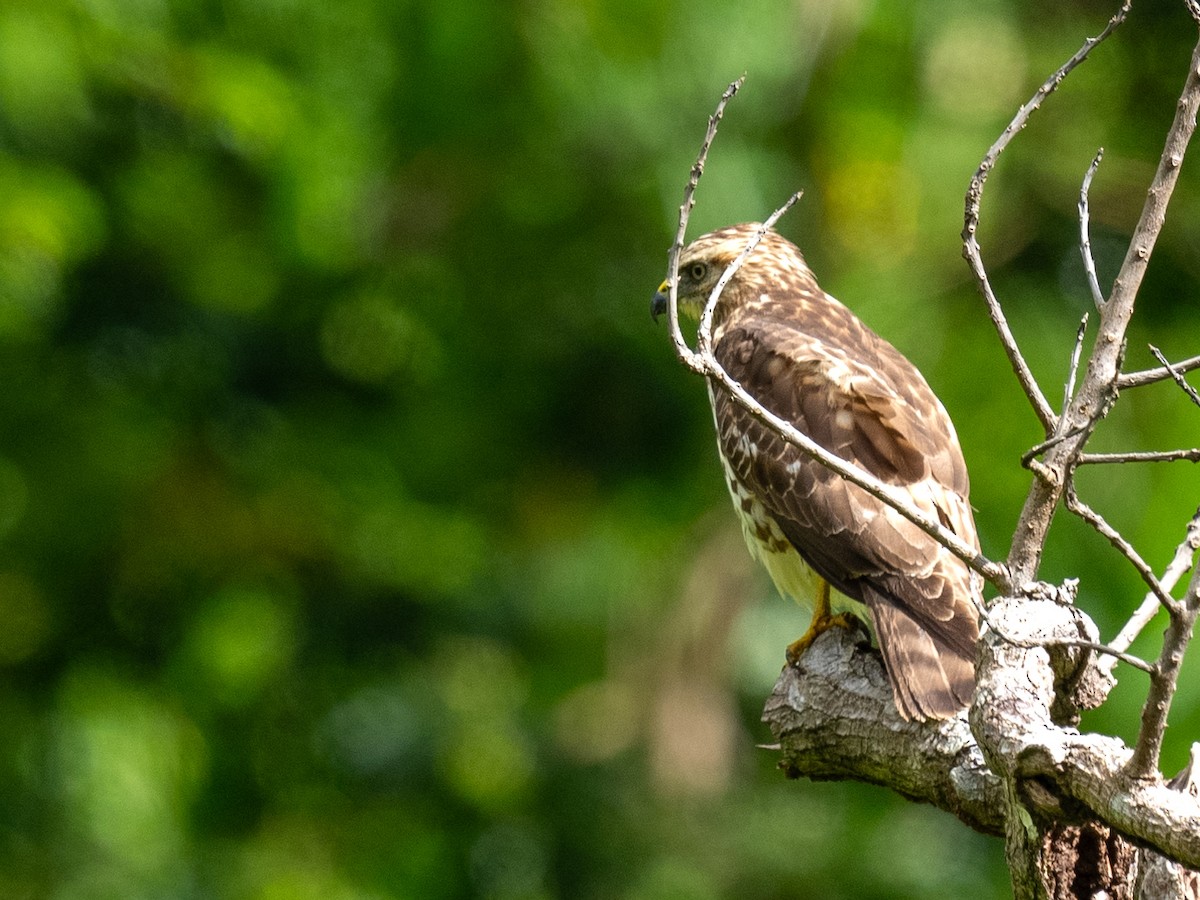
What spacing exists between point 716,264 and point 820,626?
166 centimetres

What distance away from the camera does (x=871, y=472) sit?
464 centimetres

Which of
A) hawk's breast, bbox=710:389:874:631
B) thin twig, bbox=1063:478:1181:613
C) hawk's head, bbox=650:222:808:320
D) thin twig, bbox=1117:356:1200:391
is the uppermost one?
hawk's head, bbox=650:222:808:320

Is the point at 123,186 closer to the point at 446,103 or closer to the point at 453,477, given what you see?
the point at 446,103

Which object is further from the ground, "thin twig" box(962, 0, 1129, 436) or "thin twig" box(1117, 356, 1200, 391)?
"thin twig" box(962, 0, 1129, 436)

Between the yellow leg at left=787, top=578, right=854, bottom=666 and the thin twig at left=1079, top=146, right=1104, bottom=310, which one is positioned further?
the yellow leg at left=787, top=578, right=854, bottom=666

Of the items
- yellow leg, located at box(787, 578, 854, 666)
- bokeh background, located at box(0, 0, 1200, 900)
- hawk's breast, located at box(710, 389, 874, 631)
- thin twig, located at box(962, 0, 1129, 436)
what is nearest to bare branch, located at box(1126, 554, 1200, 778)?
thin twig, located at box(962, 0, 1129, 436)

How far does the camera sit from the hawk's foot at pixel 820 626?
4.63 metres

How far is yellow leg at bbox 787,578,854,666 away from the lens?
4.63 meters

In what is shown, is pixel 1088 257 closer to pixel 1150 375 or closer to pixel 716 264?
pixel 1150 375

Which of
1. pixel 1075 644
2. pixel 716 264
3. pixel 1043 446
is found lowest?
pixel 1075 644

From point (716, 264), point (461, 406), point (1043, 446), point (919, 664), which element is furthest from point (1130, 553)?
point (461, 406)

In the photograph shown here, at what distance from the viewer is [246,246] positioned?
9891 millimetres

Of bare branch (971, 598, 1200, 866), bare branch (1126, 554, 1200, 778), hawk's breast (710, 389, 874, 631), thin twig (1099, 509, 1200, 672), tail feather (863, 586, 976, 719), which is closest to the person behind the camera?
bare branch (1126, 554, 1200, 778)

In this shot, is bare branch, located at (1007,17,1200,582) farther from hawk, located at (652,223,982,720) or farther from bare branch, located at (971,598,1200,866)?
hawk, located at (652,223,982,720)
